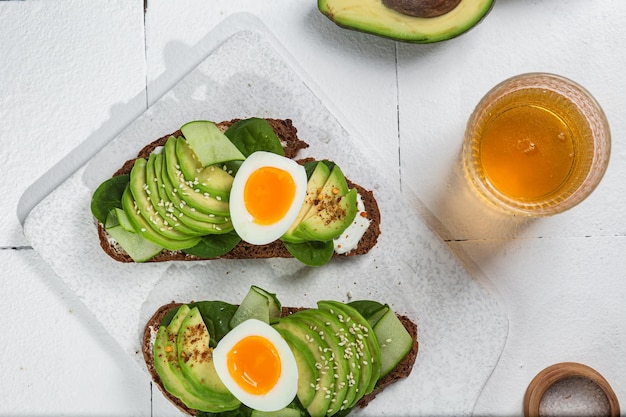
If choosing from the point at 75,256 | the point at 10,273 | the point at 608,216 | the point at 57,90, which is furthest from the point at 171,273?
the point at 608,216

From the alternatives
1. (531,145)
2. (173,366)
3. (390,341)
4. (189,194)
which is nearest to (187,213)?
(189,194)

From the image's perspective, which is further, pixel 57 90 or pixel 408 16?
pixel 57 90

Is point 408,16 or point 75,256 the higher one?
point 408,16

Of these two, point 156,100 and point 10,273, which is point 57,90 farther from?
point 10,273

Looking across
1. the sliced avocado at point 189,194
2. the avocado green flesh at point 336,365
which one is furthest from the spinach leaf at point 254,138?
the avocado green flesh at point 336,365

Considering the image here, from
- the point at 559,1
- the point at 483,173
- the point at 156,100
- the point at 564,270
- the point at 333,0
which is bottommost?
the point at 564,270
